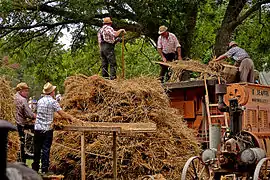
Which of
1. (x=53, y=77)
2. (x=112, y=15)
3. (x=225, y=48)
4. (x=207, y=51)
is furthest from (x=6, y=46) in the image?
(x=207, y=51)

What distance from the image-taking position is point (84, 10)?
17609mm

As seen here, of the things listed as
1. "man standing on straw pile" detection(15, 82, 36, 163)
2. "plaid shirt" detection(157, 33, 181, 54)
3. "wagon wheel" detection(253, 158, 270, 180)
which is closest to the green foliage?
"plaid shirt" detection(157, 33, 181, 54)

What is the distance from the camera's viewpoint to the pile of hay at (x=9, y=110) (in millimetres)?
10367

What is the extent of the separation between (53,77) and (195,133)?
1005 centimetres

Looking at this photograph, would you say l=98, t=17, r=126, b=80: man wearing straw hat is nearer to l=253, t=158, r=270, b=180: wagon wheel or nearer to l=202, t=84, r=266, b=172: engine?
l=202, t=84, r=266, b=172: engine

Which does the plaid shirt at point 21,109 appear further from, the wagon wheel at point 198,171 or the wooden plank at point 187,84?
the wooden plank at point 187,84

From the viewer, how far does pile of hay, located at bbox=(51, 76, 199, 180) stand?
39.4 ft

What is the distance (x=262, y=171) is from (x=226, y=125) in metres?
2.91

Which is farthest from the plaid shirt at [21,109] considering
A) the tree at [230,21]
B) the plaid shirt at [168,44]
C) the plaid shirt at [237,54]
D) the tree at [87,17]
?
the tree at [230,21]

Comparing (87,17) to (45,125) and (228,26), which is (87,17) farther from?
(45,125)

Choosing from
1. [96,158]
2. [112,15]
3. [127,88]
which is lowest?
[96,158]

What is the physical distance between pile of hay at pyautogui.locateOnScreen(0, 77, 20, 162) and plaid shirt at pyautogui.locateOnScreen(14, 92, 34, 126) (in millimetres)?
652

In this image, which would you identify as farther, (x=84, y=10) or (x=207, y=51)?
(x=207, y=51)

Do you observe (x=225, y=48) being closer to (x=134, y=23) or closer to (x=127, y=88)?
(x=134, y=23)
